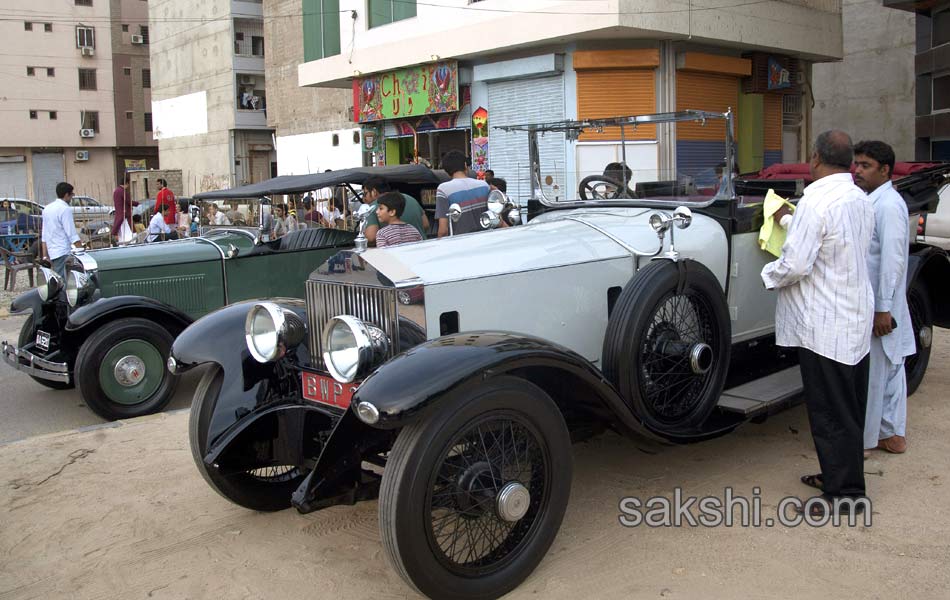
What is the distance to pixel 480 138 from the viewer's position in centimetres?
1675

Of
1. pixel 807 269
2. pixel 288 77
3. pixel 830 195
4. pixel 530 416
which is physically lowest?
pixel 530 416

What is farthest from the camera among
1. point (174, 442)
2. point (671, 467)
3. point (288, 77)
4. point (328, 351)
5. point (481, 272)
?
point (288, 77)

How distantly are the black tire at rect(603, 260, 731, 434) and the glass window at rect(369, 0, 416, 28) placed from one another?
14684 millimetres

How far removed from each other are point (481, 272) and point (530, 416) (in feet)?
2.53

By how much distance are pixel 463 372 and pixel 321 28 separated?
19.3 m

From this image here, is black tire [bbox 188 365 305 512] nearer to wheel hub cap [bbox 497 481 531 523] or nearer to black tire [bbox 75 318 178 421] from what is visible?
wheel hub cap [bbox 497 481 531 523]

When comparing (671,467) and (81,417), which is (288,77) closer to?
(81,417)

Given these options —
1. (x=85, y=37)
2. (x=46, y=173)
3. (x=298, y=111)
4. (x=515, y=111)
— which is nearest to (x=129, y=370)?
(x=515, y=111)

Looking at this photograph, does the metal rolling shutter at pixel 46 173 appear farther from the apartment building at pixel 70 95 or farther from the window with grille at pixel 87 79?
the window with grille at pixel 87 79

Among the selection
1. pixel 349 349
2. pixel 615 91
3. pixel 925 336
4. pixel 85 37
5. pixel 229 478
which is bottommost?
pixel 229 478

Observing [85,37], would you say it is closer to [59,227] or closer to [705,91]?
[705,91]

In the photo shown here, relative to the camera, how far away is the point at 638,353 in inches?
146

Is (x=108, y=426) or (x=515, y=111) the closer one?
(x=108, y=426)

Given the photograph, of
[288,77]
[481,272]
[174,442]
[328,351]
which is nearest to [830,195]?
[481,272]
